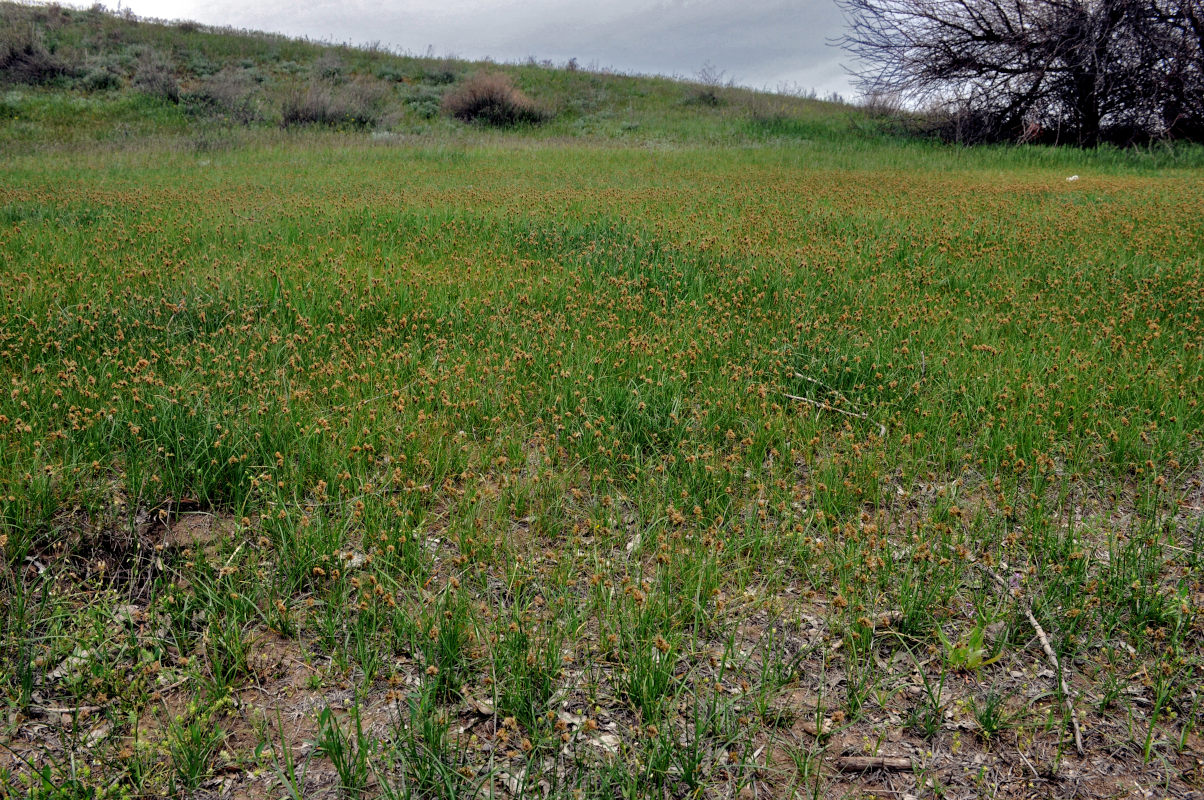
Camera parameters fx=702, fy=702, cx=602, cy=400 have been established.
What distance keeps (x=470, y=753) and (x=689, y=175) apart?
14.0m

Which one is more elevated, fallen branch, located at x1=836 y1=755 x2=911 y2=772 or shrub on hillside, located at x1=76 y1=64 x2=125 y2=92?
shrub on hillside, located at x1=76 y1=64 x2=125 y2=92

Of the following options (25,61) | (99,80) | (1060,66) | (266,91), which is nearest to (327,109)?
(266,91)

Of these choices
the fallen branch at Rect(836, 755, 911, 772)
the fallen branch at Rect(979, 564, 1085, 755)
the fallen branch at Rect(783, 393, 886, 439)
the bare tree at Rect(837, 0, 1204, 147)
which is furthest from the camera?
the bare tree at Rect(837, 0, 1204, 147)

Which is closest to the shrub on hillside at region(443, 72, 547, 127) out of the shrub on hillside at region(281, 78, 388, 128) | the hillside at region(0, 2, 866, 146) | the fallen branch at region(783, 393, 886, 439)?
the hillside at region(0, 2, 866, 146)

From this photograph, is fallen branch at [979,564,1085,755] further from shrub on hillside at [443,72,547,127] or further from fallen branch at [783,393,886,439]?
shrub on hillside at [443,72,547,127]

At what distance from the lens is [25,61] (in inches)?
1090

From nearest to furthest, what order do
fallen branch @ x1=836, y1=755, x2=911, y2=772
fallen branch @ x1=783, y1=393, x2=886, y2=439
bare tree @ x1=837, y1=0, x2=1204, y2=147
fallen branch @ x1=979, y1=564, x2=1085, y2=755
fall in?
fallen branch @ x1=836, y1=755, x2=911, y2=772 → fallen branch @ x1=979, y1=564, x2=1085, y2=755 → fallen branch @ x1=783, y1=393, x2=886, y2=439 → bare tree @ x1=837, y1=0, x2=1204, y2=147

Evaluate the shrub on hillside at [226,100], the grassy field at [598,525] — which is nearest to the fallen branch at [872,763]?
the grassy field at [598,525]

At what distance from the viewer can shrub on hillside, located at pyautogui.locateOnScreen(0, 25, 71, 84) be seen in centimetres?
2716

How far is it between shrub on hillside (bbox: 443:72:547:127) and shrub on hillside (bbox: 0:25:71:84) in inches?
607

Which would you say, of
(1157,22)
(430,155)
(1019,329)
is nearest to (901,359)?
(1019,329)

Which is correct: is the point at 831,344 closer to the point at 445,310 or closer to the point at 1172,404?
the point at 1172,404

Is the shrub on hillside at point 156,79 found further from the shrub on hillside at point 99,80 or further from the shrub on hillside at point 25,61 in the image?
the shrub on hillside at point 25,61

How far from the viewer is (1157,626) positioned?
2.74 meters
